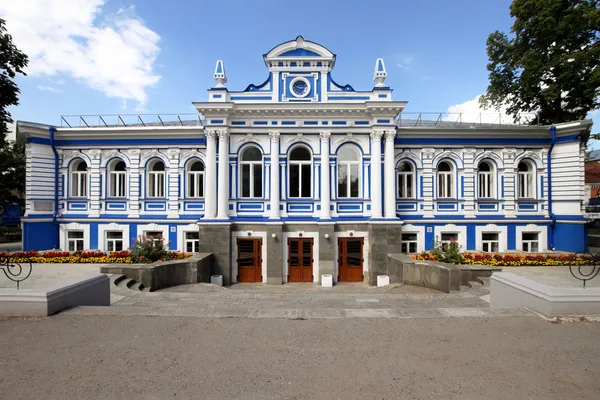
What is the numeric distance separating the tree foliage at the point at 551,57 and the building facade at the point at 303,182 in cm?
384

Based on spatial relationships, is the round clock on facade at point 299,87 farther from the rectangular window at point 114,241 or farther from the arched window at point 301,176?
the rectangular window at point 114,241

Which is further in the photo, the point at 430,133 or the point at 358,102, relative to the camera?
the point at 430,133

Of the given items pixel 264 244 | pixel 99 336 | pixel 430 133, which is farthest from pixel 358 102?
pixel 99 336

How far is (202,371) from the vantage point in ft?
13.0

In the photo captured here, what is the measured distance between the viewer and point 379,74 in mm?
14016

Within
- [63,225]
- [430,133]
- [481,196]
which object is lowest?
[63,225]

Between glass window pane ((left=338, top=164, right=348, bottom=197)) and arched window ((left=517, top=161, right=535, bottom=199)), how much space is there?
31.8ft

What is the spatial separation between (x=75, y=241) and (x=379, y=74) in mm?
18313

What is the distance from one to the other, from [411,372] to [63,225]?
1852 cm

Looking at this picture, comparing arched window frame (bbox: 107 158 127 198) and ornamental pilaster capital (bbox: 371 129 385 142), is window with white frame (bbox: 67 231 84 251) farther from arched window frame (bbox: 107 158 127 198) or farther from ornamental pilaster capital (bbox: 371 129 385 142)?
ornamental pilaster capital (bbox: 371 129 385 142)

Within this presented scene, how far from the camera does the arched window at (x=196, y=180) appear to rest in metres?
15.5

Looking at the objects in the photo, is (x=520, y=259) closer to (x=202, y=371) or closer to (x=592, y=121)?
(x=592, y=121)

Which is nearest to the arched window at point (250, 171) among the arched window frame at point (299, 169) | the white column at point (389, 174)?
the arched window frame at point (299, 169)

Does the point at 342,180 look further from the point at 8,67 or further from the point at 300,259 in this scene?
the point at 8,67
